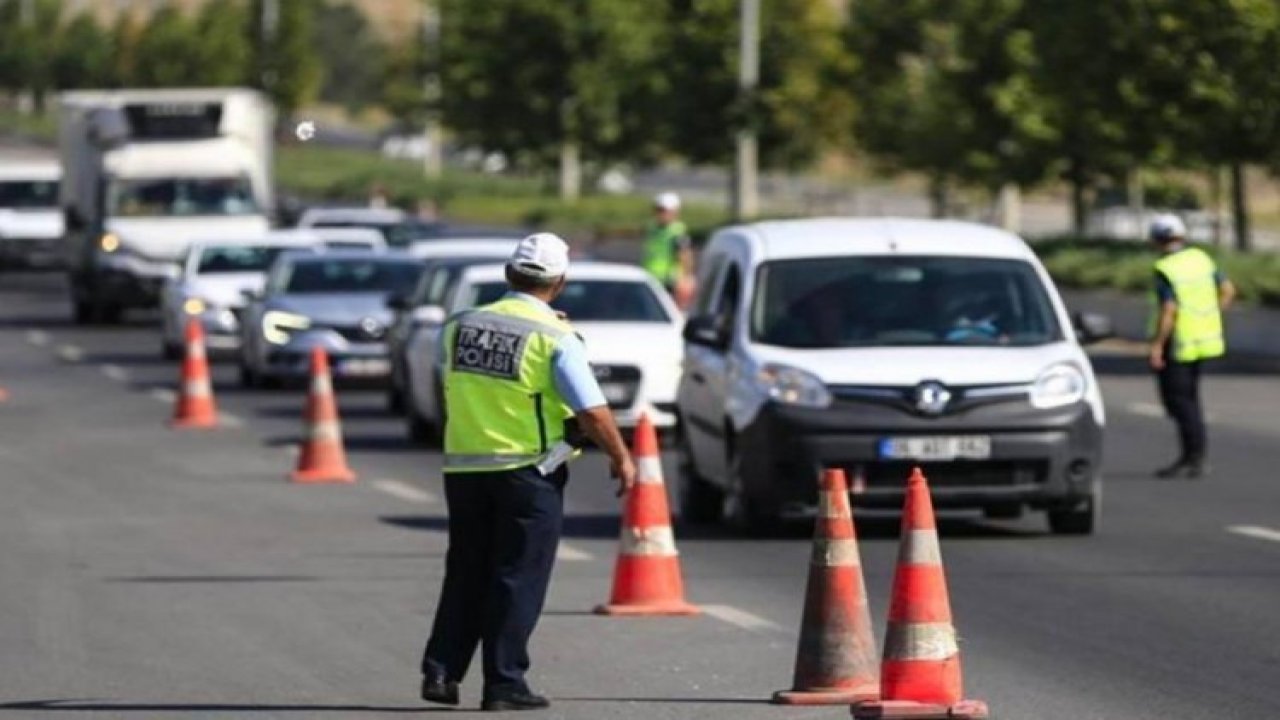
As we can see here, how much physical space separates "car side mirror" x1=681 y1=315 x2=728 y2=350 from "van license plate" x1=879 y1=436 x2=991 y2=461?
149 cm

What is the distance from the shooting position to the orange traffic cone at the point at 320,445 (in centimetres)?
2247

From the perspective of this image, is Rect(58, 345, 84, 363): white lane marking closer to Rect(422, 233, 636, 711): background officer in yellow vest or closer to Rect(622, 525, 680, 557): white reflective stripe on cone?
Rect(622, 525, 680, 557): white reflective stripe on cone

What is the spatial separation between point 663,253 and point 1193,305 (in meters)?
9.06

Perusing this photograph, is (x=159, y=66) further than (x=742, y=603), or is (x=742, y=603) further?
(x=159, y=66)

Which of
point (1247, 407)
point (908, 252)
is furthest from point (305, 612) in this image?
point (1247, 407)

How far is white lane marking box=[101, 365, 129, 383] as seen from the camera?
3544 cm

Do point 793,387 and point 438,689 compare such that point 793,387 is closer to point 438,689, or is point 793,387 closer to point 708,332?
point 708,332

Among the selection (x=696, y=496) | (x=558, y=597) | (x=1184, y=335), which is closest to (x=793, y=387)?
(x=696, y=496)

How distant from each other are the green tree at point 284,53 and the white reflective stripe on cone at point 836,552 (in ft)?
257

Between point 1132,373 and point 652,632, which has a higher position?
point 652,632

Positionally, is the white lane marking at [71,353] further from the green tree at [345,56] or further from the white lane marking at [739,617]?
the green tree at [345,56]

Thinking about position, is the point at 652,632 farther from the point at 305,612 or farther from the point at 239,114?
the point at 239,114

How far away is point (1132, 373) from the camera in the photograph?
35156mm

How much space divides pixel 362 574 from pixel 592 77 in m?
57.0
